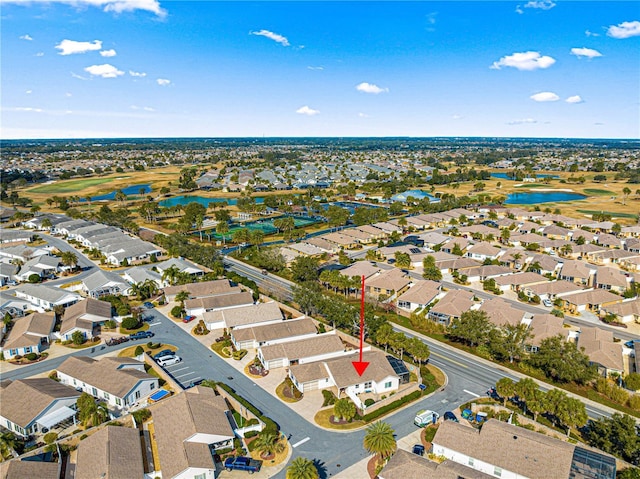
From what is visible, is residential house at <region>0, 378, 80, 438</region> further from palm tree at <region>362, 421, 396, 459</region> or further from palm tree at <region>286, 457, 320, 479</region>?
palm tree at <region>362, 421, 396, 459</region>

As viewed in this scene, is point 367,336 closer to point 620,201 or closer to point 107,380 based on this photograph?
point 107,380

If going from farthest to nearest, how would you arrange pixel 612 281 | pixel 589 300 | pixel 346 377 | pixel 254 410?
pixel 612 281
pixel 589 300
pixel 346 377
pixel 254 410

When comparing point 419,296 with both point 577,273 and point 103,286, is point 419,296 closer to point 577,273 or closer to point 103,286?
point 577,273

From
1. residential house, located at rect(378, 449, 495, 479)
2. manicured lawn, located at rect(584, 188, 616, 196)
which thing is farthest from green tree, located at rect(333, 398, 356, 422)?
manicured lawn, located at rect(584, 188, 616, 196)

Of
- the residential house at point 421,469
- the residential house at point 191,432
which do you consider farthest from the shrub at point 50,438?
the residential house at point 421,469

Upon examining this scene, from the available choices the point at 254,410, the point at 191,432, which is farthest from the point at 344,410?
the point at 191,432

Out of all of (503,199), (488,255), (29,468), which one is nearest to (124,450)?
(29,468)
